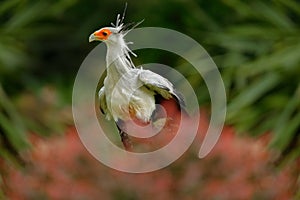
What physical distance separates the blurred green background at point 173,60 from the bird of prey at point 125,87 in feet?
2.12

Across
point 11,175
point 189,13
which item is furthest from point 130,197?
point 189,13

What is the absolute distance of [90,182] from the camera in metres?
1.32

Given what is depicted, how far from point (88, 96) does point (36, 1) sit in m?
0.52

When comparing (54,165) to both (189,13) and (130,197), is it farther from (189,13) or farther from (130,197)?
(189,13)

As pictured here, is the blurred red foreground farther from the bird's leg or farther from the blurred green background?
the blurred green background

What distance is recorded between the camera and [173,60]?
1931mm

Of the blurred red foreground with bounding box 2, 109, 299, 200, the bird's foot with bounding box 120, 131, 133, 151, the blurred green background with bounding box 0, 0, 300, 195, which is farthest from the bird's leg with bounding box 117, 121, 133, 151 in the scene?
the blurred green background with bounding box 0, 0, 300, 195

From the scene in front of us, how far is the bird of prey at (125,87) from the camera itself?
1077mm

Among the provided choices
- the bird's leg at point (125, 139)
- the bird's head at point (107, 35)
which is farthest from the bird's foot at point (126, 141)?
the bird's head at point (107, 35)

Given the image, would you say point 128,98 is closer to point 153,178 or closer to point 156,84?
point 156,84

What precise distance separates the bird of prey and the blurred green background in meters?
0.65

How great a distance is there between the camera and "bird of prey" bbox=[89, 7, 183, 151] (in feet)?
3.53

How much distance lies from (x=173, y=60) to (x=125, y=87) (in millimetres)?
865

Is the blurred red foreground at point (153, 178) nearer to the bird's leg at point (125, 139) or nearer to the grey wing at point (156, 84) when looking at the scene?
the bird's leg at point (125, 139)
